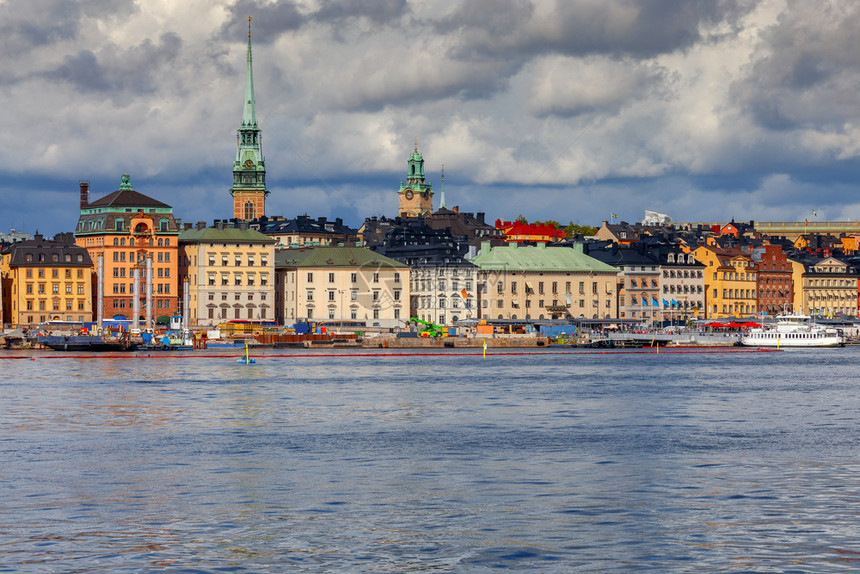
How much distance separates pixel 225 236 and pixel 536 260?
3491 centimetres

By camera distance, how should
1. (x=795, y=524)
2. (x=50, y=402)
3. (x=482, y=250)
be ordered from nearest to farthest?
(x=795, y=524) → (x=50, y=402) → (x=482, y=250)

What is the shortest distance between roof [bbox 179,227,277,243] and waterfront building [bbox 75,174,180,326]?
6.89ft

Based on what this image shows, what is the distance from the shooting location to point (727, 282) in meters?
170

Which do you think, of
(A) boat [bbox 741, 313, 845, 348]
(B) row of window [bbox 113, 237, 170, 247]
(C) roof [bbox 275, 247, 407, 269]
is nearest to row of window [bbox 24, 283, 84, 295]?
(B) row of window [bbox 113, 237, 170, 247]

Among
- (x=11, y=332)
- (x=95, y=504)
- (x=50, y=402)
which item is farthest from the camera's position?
(x=11, y=332)

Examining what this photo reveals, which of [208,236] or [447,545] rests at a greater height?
[208,236]

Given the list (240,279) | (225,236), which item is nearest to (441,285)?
(240,279)

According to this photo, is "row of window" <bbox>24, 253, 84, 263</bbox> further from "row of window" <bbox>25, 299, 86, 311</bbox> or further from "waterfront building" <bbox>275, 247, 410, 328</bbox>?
"waterfront building" <bbox>275, 247, 410, 328</bbox>

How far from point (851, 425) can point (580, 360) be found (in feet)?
193

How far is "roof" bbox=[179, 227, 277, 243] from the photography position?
143375 millimetres

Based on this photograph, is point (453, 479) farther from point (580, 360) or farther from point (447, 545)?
point (580, 360)

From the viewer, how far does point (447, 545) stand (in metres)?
22.5

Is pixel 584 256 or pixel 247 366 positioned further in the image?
pixel 584 256

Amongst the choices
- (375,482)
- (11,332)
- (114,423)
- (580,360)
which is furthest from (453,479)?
(11,332)
